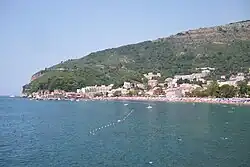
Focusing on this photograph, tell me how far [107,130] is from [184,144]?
1261 cm

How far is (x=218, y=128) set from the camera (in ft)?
147

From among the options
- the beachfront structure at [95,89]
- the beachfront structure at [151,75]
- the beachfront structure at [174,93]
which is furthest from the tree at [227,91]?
the beachfront structure at [151,75]

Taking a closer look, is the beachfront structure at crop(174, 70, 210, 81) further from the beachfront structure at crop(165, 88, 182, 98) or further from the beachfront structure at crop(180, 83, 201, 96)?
the beachfront structure at crop(165, 88, 182, 98)

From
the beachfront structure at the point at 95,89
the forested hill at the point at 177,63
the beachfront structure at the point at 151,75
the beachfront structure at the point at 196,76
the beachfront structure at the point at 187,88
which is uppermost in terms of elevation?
the forested hill at the point at 177,63

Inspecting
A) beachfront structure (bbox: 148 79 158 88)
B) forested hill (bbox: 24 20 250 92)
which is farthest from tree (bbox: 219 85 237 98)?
beachfront structure (bbox: 148 79 158 88)

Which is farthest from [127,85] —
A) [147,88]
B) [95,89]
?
[95,89]

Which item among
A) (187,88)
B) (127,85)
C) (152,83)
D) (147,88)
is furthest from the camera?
(152,83)

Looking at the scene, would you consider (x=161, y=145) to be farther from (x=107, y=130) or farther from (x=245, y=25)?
(x=245, y=25)

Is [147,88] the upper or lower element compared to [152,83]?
lower

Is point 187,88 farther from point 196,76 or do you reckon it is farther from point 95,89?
point 95,89

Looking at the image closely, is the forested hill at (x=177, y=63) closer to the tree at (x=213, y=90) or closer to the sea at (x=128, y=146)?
the tree at (x=213, y=90)

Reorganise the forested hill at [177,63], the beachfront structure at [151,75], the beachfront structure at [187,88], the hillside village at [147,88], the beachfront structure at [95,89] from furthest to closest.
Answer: the beachfront structure at [151,75] → the forested hill at [177,63] → the beachfront structure at [95,89] → the hillside village at [147,88] → the beachfront structure at [187,88]

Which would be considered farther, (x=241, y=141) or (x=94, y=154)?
(x=241, y=141)

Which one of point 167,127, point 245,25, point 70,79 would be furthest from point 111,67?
point 167,127
